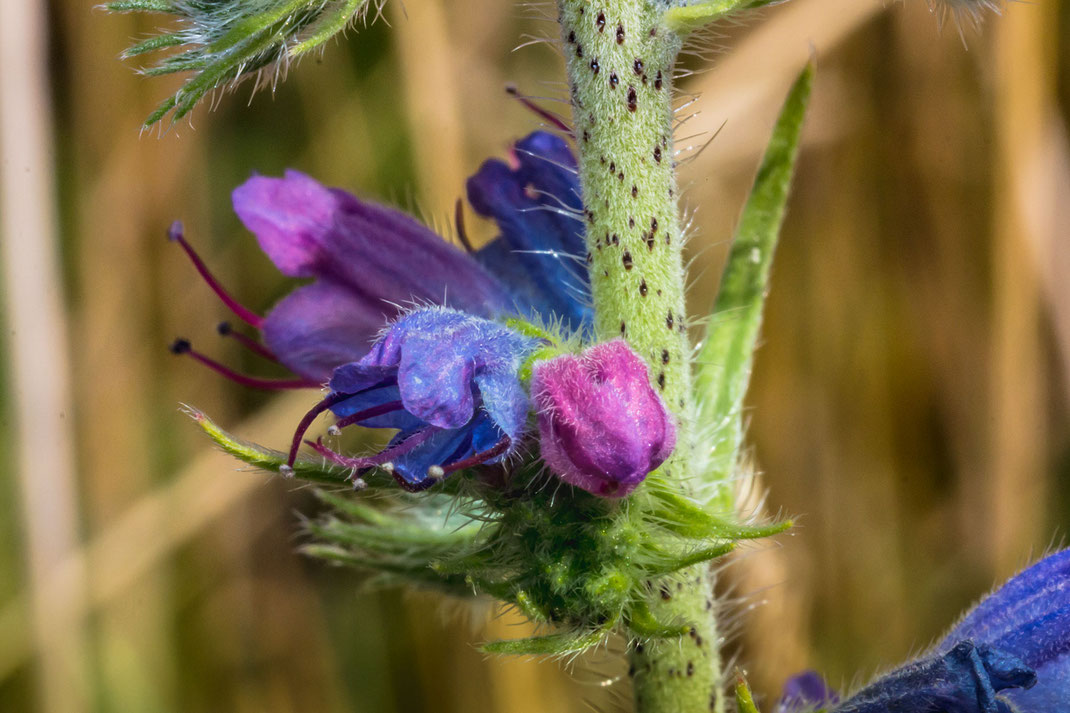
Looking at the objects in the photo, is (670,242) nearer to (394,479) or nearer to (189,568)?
(394,479)

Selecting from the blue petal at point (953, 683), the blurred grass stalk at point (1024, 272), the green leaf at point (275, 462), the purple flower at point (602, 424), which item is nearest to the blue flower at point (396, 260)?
the green leaf at point (275, 462)

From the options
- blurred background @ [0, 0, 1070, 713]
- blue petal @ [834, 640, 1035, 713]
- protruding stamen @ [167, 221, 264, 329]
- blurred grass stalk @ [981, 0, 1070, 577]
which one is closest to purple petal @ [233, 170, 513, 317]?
protruding stamen @ [167, 221, 264, 329]

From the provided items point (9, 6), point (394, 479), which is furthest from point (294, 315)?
point (9, 6)

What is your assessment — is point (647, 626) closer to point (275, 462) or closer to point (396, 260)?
point (275, 462)

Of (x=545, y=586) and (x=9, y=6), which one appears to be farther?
(x=9, y=6)

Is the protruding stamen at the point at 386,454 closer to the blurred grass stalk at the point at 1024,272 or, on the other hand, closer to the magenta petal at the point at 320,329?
the magenta petal at the point at 320,329

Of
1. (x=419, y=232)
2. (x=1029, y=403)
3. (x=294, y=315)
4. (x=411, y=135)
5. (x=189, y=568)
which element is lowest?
(x=189, y=568)

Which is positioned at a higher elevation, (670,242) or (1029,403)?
(670,242)

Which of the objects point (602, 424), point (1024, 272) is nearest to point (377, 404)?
point (602, 424)
